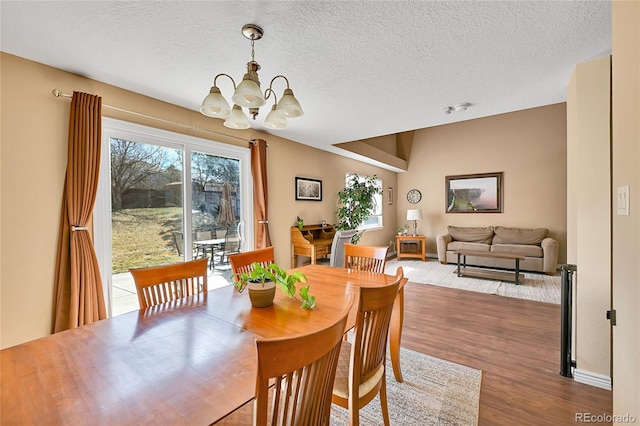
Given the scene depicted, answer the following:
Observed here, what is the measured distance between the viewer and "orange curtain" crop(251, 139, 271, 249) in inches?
141

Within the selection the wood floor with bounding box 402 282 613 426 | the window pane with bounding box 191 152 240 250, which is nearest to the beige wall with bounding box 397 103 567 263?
the wood floor with bounding box 402 282 613 426

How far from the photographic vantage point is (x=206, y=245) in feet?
10.4

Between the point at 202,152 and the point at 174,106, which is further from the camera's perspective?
the point at 202,152

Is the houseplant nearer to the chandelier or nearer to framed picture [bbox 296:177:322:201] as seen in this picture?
framed picture [bbox 296:177:322:201]

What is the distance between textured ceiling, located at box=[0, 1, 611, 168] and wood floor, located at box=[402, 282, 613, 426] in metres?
2.38

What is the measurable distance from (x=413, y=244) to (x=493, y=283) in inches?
87.5

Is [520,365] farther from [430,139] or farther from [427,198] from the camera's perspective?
[430,139]

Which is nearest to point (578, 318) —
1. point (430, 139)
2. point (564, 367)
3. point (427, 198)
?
point (564, 367)

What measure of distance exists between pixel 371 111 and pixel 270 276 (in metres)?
2.34

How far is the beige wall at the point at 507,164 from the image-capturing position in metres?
5.46

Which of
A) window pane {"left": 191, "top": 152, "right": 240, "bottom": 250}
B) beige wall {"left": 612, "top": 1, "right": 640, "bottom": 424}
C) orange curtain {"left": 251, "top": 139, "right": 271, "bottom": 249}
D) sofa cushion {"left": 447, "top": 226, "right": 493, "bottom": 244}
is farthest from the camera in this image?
sofa cushion {"left": 447, "top": 226, "right": 493, "bottom": 244}

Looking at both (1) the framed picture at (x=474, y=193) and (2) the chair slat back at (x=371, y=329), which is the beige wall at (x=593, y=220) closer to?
(2) the chair slat back at (x=371, y=329)

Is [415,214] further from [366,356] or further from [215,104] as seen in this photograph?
[215,104]

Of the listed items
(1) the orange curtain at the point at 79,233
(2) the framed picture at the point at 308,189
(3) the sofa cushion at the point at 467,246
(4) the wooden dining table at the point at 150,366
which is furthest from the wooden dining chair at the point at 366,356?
→ (3) the sofa cushion at the point at 467,246
